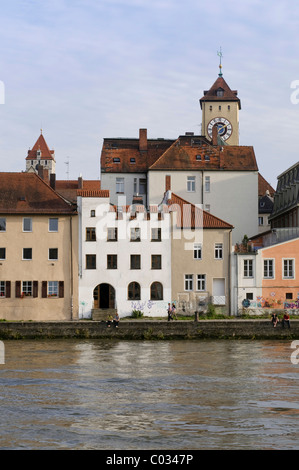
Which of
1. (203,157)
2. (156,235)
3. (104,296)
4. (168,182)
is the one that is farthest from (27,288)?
(203,157)

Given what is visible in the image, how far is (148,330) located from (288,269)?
14.1m

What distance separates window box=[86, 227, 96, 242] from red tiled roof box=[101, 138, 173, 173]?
68.4 ft

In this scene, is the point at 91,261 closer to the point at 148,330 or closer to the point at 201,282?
the point at 201,282

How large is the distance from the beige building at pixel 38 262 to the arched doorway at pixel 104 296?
1689mm

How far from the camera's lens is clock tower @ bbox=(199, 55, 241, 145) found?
11156 cm

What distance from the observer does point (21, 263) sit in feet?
208

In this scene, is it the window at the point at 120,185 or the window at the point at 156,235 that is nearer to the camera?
the window at the point at 156,235

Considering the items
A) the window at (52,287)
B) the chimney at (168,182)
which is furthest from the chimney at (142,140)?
the window at (52,287)

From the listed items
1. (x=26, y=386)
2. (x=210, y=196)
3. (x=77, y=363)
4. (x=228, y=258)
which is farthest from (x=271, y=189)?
(x=26, y=386)

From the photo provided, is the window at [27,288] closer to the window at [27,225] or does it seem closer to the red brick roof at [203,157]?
the window at [27,225]

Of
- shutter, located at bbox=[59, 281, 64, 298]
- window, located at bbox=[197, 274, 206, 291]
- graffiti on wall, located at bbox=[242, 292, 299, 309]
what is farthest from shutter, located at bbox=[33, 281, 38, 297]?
graffiti on wall, located at bbox=[242, 292, 299, 309]

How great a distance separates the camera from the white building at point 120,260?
63.6 metres

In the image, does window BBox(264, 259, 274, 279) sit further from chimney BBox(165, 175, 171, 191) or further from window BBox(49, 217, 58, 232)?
chimney BBox(165, 175, 171, 191)

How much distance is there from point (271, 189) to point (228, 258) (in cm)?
5449
